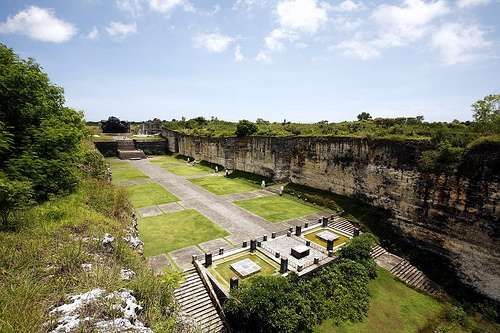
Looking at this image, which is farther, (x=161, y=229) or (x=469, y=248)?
(x=161, y=229)

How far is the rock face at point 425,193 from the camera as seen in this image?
14156 mm

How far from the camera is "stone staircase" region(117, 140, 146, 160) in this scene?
43562 millimetres

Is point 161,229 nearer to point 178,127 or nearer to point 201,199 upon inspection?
point 201,199

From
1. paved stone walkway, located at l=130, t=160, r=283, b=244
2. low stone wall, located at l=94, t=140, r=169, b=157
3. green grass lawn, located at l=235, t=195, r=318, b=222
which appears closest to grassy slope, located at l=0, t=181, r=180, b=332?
paved stone walkway, located at l=130, t=160, r=283, b=244

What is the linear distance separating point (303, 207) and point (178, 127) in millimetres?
36715

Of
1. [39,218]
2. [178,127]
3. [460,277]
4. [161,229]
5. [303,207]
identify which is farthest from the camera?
[178,127]

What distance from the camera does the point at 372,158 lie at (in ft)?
65.4

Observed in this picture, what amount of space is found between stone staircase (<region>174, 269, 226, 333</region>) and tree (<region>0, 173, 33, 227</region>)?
6492 mm

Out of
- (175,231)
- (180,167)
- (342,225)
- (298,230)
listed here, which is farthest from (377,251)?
(180,167)

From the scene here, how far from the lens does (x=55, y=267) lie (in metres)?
5.44

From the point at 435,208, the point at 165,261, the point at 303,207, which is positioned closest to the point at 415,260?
the point at 435,208

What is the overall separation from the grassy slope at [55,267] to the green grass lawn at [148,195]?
45.2 feet

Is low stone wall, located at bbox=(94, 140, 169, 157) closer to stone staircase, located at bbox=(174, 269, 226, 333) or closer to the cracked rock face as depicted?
stone staircase, located at bbox=(174, 269, 226, 333)

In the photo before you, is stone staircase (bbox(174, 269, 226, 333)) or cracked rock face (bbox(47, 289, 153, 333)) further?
stone staircase (bbox(174, 269, 226, 333))
